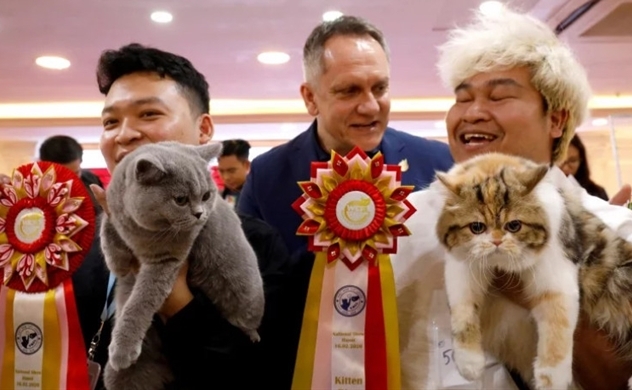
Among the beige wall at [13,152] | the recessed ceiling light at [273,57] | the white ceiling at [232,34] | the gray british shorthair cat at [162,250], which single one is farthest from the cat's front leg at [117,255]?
the beige wall at [13,152]

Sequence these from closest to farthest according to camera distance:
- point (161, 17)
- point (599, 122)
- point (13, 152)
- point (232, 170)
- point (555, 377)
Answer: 1. point (555, 377)
2. point (161, 17)
3. point (232, 170)
4. point (599, 122)
5. point (13, 152)

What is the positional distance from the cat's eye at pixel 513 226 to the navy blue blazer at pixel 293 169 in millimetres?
716

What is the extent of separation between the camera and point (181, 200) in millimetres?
952

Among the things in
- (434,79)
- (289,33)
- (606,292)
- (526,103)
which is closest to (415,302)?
(606,292)

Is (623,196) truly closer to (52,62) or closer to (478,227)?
(478,227)

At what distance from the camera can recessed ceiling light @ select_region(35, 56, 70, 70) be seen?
4.50 metres

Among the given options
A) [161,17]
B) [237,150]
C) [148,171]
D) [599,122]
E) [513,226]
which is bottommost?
[513,226]

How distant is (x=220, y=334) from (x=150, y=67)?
0.57m

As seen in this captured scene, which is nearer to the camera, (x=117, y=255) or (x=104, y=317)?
(x=117, y=255)

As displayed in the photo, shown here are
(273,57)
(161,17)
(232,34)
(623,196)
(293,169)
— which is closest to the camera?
(623,196)

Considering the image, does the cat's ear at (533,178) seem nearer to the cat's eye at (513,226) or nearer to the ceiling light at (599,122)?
the cat's eye at (513,226)

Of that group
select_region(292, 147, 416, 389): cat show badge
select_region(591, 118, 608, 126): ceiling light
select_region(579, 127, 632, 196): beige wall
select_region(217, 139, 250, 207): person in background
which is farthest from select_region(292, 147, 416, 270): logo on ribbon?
select_region(591, 118, 608, 126): ceiling light

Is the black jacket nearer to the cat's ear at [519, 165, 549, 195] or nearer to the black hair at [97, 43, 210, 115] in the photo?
the black hair at [97, 43, 210, 115]

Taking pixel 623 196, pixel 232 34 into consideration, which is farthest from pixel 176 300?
pixel 232 34
